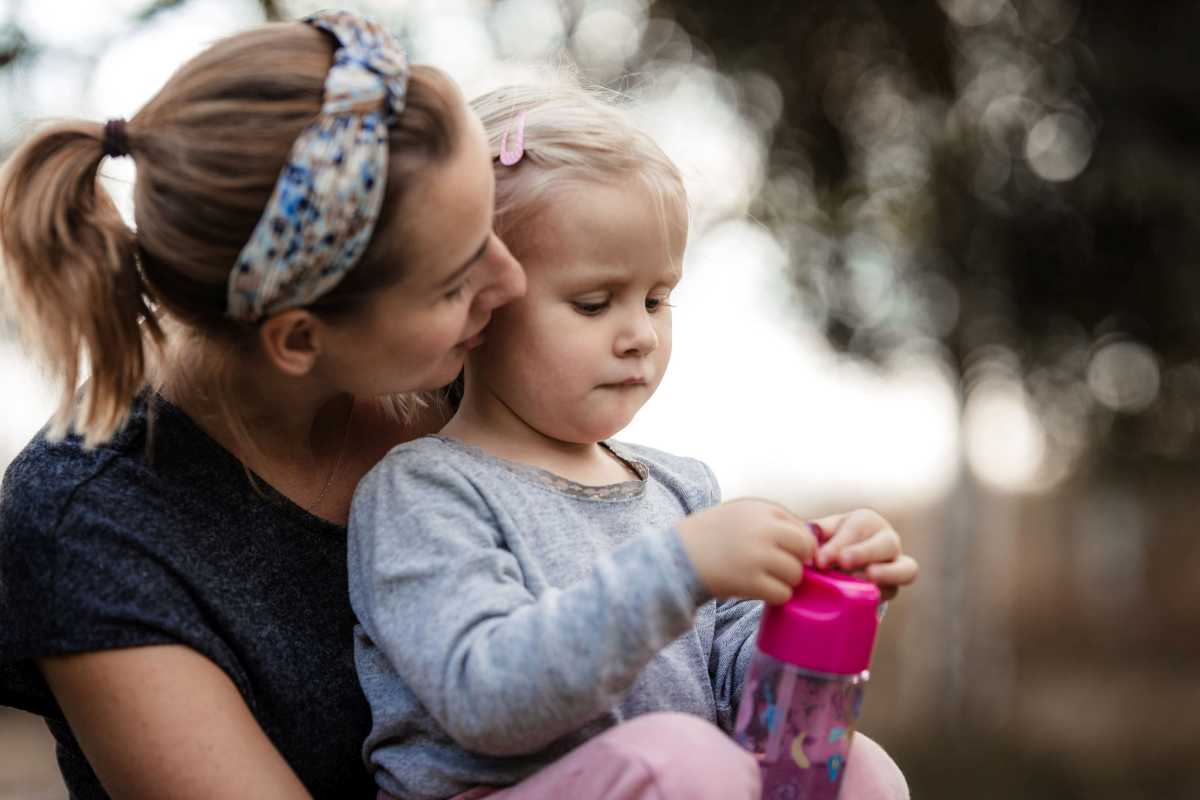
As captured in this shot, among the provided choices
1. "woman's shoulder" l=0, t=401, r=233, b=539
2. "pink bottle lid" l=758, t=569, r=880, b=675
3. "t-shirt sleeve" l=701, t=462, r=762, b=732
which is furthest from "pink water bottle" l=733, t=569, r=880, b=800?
"woman's shoulder" l=0, t=401, r=233, b=539

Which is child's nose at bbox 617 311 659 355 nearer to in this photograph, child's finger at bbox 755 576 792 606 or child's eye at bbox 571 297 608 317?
child's eye at bbox 571 297 608 317

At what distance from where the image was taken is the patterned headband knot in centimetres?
152

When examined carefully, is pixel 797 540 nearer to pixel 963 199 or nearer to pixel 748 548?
pixel 748 548

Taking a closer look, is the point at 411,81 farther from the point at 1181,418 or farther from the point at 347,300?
the point at 1181,418

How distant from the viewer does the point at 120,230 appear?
1.64 m

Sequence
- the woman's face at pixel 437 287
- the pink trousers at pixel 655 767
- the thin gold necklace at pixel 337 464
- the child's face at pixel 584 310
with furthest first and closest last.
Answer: the thin gold necklace at pixel 337 464, the child's face at pixel 584 310, the woman's face at pixel 437 287, the pink trousers at pixel 655 767

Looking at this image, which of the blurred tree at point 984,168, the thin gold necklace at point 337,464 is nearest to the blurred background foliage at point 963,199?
the blurred tree at point 984,168

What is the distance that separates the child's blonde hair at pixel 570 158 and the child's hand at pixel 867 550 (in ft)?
1.64

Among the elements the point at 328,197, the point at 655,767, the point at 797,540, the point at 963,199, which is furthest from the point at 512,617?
the point at 963,199

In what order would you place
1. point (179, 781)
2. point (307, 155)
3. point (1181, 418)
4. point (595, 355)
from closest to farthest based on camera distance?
point (307, 155)
point (179, 781)
point (595, 355)
point (1181, 418)

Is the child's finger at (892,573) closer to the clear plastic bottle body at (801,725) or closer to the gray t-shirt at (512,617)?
the clear plastic bottle body at (801,725)

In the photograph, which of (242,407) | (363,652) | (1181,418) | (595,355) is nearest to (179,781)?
(363,652)

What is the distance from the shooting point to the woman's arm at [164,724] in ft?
5.32

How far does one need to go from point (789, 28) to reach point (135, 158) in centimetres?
550
